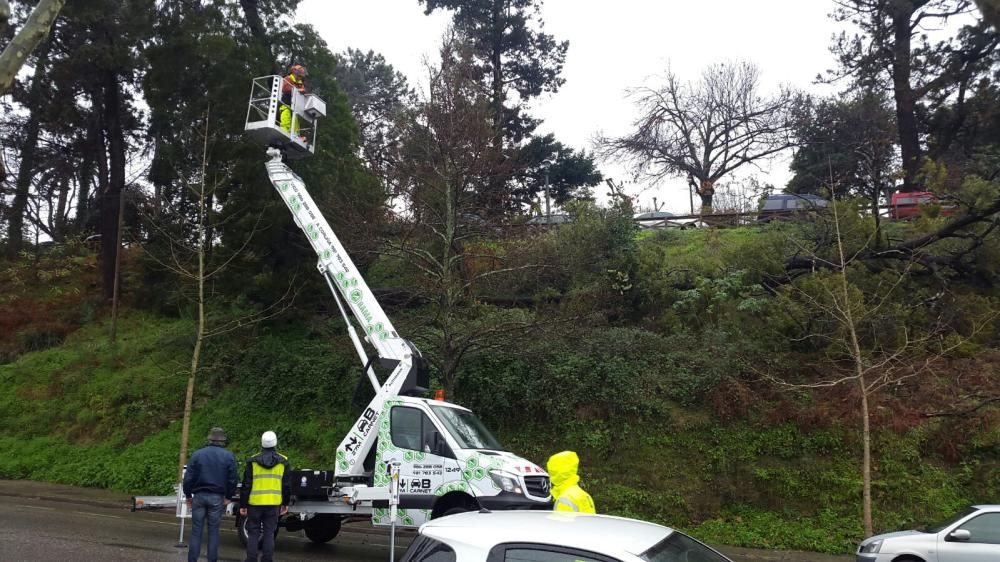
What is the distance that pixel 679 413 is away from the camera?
49.7ft

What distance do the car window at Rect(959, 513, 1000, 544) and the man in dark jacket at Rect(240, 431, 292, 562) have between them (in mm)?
8636

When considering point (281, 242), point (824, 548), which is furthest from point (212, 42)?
point (824, 548)

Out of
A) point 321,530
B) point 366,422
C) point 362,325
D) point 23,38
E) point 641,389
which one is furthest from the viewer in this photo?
point 641,389

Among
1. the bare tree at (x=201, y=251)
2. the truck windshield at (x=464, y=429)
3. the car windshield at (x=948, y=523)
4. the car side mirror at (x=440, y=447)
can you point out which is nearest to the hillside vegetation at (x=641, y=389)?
the bare tree at (x=201, y=251)

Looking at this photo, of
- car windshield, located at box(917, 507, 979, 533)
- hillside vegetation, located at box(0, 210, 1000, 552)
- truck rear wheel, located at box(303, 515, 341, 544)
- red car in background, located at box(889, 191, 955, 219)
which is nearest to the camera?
car windshield, located at box(917, 507, 979, 533)

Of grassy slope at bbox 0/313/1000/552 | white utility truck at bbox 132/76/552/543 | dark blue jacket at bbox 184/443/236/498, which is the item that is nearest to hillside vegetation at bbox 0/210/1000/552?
grassy slope at bbox 0/313/1000/552

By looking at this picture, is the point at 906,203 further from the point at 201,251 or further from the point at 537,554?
the point at 537,554

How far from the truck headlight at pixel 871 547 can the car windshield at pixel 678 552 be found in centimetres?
645

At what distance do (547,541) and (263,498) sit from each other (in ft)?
20.0

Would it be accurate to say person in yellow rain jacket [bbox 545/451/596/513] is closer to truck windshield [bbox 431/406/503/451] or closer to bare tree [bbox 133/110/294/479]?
truck windshield [bbox 431/406/503/451]

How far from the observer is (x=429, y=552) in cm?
398

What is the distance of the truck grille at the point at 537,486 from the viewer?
32.1 ft

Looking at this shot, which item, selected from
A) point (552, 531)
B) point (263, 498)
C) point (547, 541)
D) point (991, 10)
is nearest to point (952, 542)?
point (991, 10)

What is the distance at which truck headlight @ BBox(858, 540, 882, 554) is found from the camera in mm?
9422
